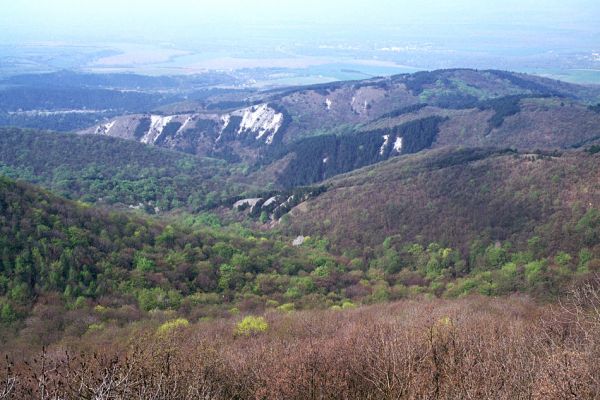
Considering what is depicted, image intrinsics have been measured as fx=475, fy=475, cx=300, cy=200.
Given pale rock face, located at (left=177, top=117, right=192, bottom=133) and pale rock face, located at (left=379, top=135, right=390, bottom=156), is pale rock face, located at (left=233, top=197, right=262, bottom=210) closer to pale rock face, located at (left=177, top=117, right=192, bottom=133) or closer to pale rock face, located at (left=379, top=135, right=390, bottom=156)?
pale rock face, located at (left=379, top=135, right=390, bottom=156)

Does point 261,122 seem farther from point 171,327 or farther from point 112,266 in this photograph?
point 171,327

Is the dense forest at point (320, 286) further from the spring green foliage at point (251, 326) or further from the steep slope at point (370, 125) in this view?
the steep slope at point (370, 125)

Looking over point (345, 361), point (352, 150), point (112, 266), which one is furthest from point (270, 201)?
point (345, 361)

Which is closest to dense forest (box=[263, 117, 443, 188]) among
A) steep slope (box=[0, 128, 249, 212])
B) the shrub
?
steep slope (box=[0, 128, 249, 212])

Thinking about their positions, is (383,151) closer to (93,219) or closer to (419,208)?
(419,208)

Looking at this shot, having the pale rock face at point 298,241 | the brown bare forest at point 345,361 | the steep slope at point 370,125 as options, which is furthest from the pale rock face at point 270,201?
the brown bare forest at point 345,361
